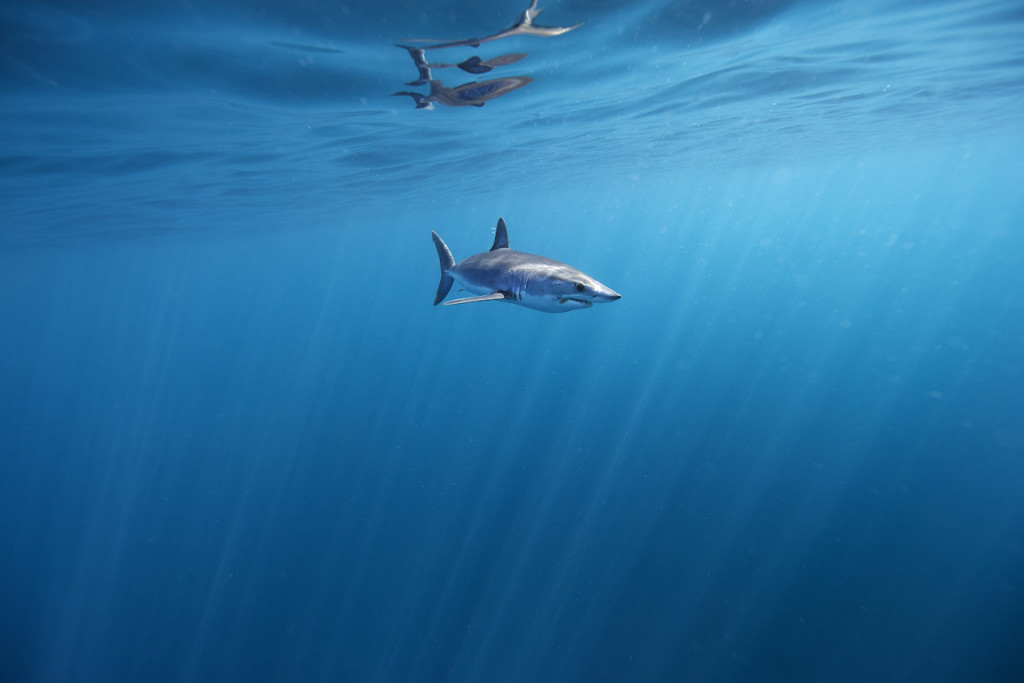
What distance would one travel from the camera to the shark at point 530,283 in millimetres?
4078

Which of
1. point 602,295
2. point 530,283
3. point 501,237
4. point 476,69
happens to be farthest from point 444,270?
point 476,69

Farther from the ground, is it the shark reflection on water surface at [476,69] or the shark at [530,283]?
the shark reflection on water surface at [476,69]

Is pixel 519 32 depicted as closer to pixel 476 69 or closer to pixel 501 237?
pixel 476 69

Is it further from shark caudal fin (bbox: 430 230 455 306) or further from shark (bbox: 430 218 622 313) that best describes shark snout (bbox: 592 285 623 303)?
shark caudal fin (bbox: 430 230 455 306)

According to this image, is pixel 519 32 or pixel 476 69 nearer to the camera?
pixel 519 32

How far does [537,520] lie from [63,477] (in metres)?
27.7

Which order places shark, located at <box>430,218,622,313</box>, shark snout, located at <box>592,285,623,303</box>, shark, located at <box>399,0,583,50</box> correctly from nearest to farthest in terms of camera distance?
1. shark snout, located at <box>592,285,623,303</box>
2. shark, located at <box>430,218,622,313</box>
3. shark, located at <box>399,0,583,50</box>

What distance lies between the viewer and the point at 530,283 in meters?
4.59

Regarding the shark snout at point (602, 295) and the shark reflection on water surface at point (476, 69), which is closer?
the shark snout at point (602, 295)

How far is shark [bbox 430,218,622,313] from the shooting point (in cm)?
408

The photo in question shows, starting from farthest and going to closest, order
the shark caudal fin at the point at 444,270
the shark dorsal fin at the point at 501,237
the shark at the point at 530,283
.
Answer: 1. the shark caudal fin at the point at 444,270
2. the shark dorsal fin at the point at 501,237
3. the shark at the point at 530,283

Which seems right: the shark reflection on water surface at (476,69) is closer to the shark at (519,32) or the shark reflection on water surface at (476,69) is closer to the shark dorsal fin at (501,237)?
the shark at (519,32)

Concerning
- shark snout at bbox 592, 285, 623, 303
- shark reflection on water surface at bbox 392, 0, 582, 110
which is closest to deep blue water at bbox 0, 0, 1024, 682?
shark reflection on water surface at bbox 392, 0, 582, 110

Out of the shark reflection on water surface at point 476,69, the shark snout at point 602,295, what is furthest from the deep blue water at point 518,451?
the shark snout at point 602,295
